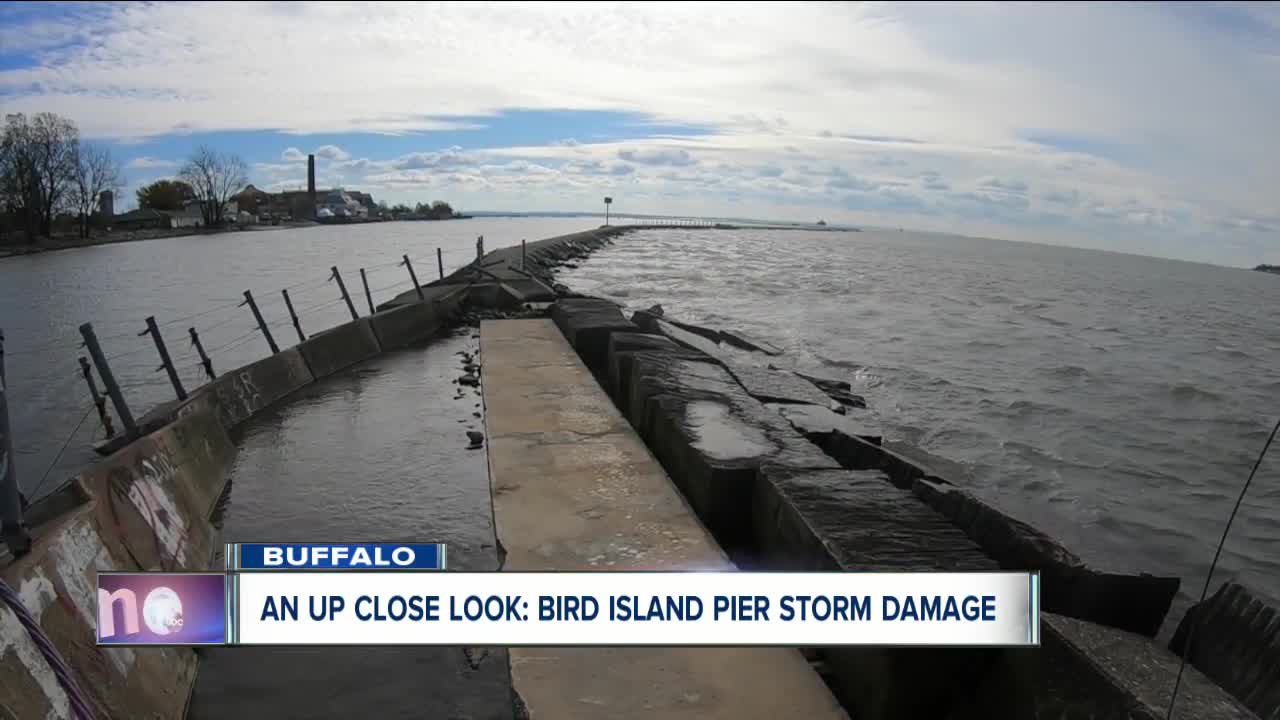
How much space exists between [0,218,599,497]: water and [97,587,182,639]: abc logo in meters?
6.84

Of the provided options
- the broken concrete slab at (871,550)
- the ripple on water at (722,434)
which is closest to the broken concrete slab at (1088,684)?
the broken concrete slab at (871,550)

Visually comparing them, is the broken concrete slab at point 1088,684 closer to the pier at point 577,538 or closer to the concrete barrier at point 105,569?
the pier at point 577,538

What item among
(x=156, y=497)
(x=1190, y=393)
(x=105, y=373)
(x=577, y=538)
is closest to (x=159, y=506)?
(x=156, y=497)

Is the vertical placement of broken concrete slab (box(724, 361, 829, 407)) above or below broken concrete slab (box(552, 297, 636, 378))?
below

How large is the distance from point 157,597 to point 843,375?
1439 cm

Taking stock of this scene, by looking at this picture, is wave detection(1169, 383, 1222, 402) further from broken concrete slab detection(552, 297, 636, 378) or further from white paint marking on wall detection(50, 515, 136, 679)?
white paint marking on wall detection(50, 515, 136, 679)

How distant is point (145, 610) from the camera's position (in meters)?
2.49

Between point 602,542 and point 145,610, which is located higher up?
point 145,610

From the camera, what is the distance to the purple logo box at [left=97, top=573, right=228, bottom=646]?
2383 millimetres

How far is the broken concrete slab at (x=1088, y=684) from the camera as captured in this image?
258 centimetres

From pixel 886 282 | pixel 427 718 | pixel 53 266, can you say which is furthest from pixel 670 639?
pixel 53 266

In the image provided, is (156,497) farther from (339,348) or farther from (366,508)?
(339,348)

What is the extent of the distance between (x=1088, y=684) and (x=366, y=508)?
15.5 feet

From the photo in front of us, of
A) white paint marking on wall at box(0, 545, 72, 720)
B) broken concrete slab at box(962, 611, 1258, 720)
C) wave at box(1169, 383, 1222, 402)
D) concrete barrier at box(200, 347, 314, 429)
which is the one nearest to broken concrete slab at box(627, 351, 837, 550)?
broken concrete slab at box(962, 611, 1258, 720)
